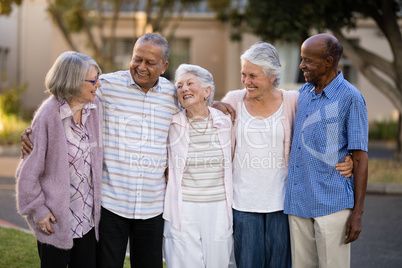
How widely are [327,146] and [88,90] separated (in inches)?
66.9

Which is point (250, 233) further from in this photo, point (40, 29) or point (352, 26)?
point (40, 29)

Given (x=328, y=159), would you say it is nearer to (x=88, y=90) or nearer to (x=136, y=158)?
(x=136, y=158)

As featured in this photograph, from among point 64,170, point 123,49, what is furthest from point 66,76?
point 123,49

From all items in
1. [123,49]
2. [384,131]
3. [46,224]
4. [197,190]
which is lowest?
[384,131]

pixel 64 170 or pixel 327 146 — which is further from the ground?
pixel 327 146

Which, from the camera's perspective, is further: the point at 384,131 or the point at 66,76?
the point at 384,131

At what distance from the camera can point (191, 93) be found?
379 centimetres

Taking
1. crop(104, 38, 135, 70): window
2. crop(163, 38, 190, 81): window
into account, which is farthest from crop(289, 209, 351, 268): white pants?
crop(104, 38, 135, 70): window

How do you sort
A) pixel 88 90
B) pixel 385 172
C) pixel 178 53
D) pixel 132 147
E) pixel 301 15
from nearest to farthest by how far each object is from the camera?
pixel 88 90
pixel 132 147
pixel 301 15
pixel 385 172
pixel 178 53

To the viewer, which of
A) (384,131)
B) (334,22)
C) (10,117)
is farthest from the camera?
(384,131)

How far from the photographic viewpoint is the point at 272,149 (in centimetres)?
378

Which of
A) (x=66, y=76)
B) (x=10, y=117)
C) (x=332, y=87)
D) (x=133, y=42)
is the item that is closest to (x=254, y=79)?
(x=332, y=87)

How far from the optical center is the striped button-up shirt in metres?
3.68

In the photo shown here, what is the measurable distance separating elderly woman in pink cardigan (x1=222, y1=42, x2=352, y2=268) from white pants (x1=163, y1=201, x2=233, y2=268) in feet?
0.46
